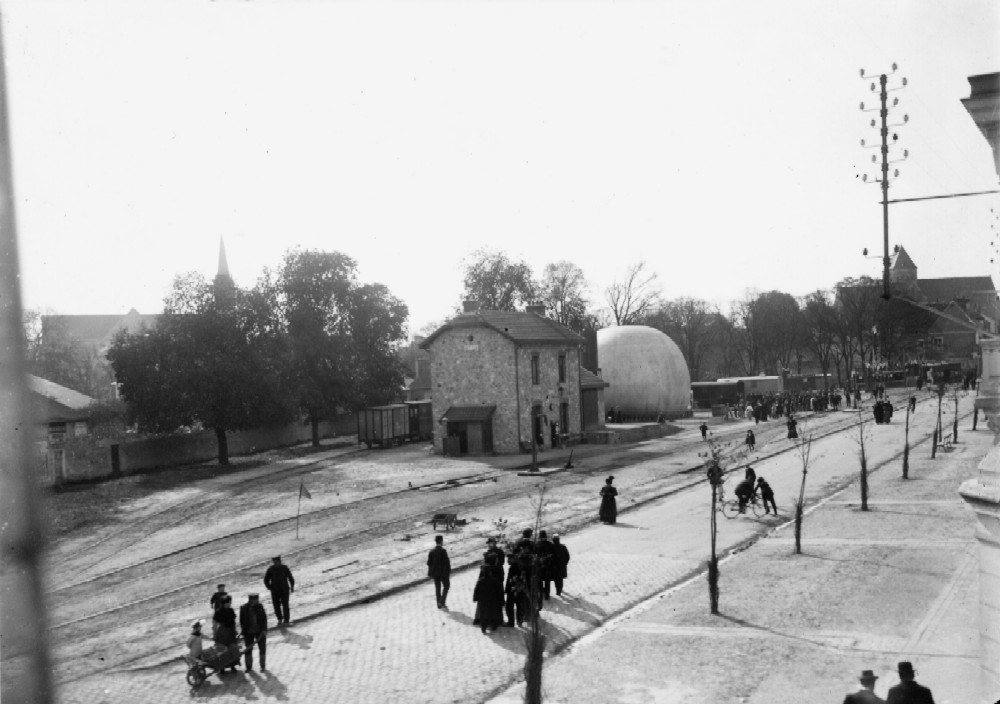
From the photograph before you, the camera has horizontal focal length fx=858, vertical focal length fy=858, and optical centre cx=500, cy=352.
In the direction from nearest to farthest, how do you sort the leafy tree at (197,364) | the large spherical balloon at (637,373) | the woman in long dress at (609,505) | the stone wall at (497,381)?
the woman in long dress at (609,505)
the leafy tree at (197,364)
the stone wall at (497,381)
the large spherical balloon at (637,373)

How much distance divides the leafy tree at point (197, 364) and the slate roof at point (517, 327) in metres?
8.80

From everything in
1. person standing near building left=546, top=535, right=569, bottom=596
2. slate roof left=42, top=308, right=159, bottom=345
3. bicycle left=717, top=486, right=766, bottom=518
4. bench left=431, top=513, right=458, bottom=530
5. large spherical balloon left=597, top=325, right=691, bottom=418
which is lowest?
bicycle left=717, top=486, right=766, bottom=518

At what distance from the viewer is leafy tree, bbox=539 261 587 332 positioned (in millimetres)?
81688

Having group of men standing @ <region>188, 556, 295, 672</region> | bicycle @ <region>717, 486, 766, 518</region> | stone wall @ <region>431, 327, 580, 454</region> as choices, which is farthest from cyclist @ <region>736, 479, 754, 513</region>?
stone wall @ <region>431, 327, 580, 454</region>

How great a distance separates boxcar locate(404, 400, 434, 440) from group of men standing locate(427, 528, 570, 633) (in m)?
35.2

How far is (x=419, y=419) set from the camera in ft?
171

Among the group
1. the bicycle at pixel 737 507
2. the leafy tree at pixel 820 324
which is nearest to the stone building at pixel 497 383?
the bicycle at pixel 737 507

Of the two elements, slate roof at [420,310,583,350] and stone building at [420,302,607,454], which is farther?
slate roof at [420,310,583,350]

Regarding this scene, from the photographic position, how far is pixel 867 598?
14633 mm

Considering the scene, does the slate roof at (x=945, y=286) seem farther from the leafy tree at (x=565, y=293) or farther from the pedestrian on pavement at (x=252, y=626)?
the pedestrian on pavement at (x=252, y=626)

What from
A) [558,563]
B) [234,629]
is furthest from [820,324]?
[234,629]

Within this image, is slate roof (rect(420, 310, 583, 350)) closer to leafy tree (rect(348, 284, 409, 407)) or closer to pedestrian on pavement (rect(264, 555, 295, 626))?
leafy tree (rect(348, 284, 409, 407))

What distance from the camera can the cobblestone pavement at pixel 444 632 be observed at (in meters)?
11.5

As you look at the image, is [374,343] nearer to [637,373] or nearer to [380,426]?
[380,426]
